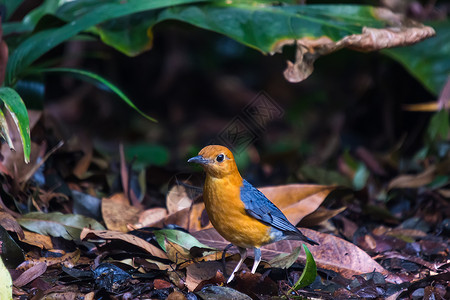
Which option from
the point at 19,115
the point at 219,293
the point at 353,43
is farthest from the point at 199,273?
the point at 353,43

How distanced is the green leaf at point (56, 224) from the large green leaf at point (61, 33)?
1072 mm

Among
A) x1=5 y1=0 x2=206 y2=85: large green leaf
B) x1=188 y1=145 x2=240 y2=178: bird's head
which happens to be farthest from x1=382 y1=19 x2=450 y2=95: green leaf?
x1=188 y1=145 x2=240 y2=178: bird's head

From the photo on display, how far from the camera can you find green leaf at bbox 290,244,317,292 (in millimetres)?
2748

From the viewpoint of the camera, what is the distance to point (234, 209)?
2.97 metres

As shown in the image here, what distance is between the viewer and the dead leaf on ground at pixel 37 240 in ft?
10.4

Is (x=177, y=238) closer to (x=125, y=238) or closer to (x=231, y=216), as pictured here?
(x=125, y=238)

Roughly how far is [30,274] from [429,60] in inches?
169

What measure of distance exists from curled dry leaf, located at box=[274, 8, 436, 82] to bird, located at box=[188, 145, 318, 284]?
1.07 metres

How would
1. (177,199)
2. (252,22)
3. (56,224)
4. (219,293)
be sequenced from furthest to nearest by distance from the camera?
1. (252,22)
2. (177,199)
3. (56,224)
4. (219,293)

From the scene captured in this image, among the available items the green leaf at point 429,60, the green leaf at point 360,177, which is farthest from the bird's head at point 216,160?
the green leaf at point 429,60

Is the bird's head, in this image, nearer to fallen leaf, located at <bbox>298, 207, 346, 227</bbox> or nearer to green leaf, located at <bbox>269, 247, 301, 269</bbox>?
green leaf, located at <bbox>269, 247, 301, 269</bbox>

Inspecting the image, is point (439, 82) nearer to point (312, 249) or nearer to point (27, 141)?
point (312, 249)

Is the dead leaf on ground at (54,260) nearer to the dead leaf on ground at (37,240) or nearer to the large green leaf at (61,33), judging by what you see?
the dead leaf on ground at (37,240)

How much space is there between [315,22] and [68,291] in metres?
2.74
